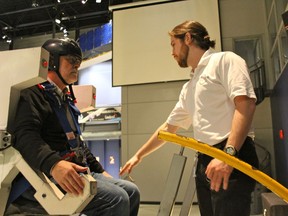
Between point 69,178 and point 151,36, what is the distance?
4699 millimetres

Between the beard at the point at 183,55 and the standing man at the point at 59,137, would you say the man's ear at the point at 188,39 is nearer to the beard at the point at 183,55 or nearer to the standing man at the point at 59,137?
the beard at the point at 183,55

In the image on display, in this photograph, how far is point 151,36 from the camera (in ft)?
18.3

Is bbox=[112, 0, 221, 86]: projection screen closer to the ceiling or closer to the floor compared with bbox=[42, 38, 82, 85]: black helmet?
closer to the ceiling

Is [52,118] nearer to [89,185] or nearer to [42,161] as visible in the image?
[42,161]

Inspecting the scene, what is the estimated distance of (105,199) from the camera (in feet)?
4.71

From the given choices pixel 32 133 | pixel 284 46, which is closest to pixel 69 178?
pixel 32 133

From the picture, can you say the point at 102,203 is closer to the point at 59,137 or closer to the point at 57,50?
the point at 59,137

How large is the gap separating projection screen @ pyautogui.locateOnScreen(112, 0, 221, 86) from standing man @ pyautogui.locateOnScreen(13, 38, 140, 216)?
3.72 m

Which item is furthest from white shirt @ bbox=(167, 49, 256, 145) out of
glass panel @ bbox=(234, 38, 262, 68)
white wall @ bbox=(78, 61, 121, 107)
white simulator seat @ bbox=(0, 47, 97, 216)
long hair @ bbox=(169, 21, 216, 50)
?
white wall @ bbox=(78, 61, 121, 107)

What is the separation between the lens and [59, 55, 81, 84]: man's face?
5.68 feet

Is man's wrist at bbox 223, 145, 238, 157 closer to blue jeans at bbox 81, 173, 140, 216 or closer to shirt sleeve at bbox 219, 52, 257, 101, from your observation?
shirt sleeve at bbox 219, 52, 257, 101

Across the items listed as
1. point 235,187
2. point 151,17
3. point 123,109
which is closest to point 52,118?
point 235,187

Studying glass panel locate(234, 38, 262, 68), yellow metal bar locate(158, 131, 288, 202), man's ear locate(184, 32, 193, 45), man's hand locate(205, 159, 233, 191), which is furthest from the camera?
glass panel locate(234, 38, 262, 68)

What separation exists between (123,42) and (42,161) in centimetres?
479
